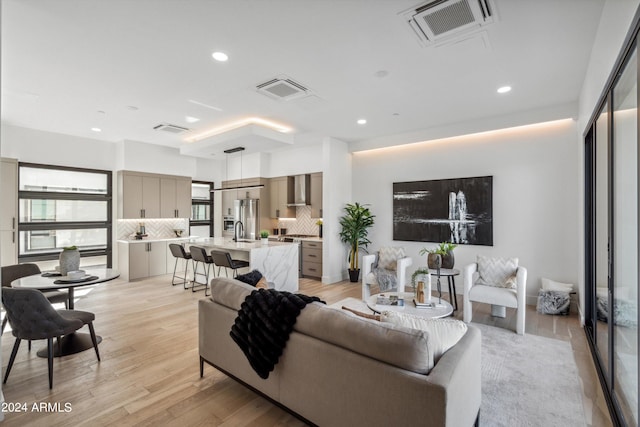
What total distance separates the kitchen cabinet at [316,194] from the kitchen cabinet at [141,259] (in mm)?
3534

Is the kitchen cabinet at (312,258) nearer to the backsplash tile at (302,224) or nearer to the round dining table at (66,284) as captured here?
the backsplash tile at (302,224)

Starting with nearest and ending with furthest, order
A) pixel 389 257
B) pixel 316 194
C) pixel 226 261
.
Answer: pixel 226 261, pixel 389 257, pixel 316 194

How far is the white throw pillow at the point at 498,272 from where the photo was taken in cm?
421

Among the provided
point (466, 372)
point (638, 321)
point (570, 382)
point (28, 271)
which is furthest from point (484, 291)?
point (28, 271)

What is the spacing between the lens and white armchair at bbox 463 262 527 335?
12.1ft

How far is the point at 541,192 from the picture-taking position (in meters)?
4.84

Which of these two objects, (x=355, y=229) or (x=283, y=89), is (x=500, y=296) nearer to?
(x=355, y=229)

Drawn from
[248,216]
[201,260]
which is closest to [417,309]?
[201,260]

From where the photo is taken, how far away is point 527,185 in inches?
195

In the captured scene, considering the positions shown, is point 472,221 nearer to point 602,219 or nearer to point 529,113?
point 529,113

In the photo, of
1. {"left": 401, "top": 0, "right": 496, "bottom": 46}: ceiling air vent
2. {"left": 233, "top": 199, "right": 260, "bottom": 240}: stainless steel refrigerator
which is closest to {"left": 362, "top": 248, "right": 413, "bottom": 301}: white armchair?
{"left": 401, "top": 0, "right": 496, "bottom": 46}: ceiling air vent

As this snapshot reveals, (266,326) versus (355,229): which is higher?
(355,229)

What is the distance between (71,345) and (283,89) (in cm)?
367

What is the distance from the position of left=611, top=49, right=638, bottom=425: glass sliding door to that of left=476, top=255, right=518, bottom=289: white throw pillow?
73.0 inches
